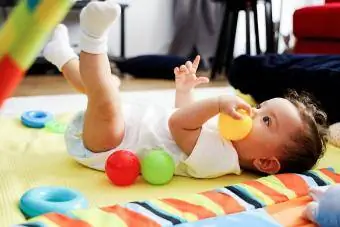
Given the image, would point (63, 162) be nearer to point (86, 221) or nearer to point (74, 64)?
point (74, 64)

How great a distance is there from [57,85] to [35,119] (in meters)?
1.33

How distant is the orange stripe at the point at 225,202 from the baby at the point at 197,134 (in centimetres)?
15

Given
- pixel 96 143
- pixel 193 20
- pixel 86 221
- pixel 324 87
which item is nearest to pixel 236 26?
pixel 193 20

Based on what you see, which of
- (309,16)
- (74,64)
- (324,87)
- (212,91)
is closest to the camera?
(74,64)

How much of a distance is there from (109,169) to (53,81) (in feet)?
6.29

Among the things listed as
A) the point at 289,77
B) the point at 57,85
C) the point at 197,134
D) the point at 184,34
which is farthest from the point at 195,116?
the point at 184,34

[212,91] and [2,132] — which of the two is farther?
[212,91]

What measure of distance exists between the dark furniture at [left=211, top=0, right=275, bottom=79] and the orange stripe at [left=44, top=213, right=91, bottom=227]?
7.49ft

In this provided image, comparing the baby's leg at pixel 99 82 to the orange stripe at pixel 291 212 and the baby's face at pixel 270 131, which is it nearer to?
the baby's face at pixel 270 131

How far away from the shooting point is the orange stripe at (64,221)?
2.75 ft

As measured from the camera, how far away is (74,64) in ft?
4.41

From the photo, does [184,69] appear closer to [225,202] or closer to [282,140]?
[282,140]

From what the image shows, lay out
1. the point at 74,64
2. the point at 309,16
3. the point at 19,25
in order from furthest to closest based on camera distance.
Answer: the point at 309,16
the point at 74,64
the point at 19,25

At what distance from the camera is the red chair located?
Answer: 218 centimetres
